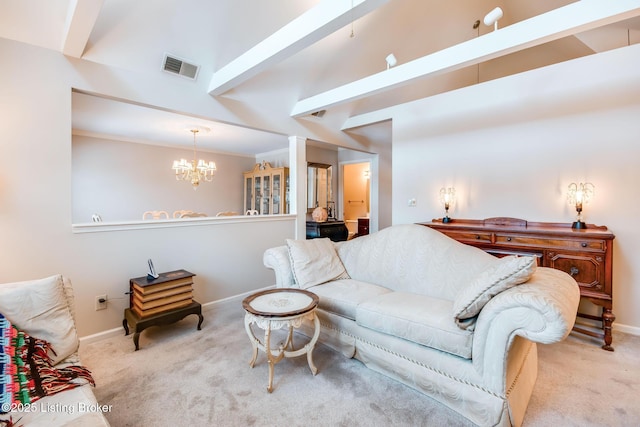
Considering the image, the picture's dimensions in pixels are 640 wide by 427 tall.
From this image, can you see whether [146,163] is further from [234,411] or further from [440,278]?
[440,278]

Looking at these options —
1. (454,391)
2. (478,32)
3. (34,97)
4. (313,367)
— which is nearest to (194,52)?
(34,97)

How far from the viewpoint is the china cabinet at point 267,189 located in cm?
585

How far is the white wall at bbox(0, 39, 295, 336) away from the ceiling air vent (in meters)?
0.13

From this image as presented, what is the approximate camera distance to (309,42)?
2.11 m

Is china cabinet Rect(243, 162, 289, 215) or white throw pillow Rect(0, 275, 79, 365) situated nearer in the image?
white throw pillow Rect(0, 275, 79, 365)

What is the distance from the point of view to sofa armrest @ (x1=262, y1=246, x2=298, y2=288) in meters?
2.62

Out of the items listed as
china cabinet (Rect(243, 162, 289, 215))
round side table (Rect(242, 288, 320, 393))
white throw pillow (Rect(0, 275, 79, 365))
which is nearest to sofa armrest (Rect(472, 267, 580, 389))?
round side table (Rect(242, 288, 320, 393))

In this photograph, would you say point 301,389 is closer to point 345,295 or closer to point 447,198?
point 345,295

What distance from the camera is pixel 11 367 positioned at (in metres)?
1.13

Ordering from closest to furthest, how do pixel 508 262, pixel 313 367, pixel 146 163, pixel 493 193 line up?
pixel 508 262, pixel 313 367, pixel 493 193, pixel 146 163

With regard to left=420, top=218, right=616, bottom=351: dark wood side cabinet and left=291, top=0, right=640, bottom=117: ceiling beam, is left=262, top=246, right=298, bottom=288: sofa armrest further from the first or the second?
left=420, top=218, right=616, bottom=351: dark wood side cabinet

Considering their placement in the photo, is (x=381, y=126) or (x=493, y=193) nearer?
(x=493, y=193)

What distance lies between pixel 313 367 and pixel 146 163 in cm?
522

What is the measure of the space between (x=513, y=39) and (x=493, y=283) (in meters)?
1.97
